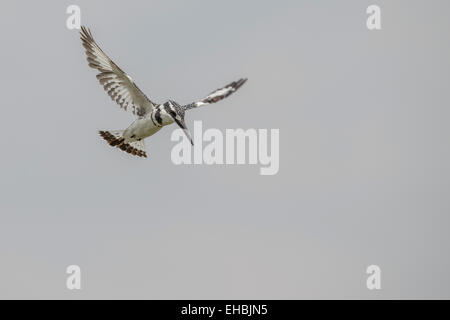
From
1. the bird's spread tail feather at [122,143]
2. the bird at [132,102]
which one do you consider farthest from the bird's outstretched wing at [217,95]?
the bird's spread tail feather at [122,143]

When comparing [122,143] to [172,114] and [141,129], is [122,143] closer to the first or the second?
[141,129]

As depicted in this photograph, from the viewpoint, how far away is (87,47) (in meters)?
19.8

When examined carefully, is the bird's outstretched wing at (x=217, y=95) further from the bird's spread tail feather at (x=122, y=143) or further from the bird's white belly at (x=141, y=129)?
the bird's spread tail feather at (x=122, y=143)

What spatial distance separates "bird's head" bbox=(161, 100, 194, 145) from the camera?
19234mm

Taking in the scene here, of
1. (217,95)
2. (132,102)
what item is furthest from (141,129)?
(217,95)

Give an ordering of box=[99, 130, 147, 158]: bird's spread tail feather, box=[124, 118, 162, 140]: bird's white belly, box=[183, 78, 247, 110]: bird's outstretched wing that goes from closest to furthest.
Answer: box=[124, 118, 162, 140]: bird's white belly, box=[183, 78, 247, 110]: bird's outstretched wing, box=[99, 130, 147, 158]: bird's spread tail feather

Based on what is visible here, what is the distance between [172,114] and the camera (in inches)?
758

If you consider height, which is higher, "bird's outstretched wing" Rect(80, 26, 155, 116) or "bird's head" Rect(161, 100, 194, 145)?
"bird's outstretched wing" Rect(80, 26, 155, 116)

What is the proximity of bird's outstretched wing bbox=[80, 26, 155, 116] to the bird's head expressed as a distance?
60 centimetres

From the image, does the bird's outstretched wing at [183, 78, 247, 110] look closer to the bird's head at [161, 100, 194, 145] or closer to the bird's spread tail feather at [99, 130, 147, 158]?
the bird's head at [161, 100, 194, 145]

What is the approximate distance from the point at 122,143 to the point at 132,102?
730 millimetres

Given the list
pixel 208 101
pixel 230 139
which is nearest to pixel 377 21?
pixel 230 139

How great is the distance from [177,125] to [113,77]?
1.44m

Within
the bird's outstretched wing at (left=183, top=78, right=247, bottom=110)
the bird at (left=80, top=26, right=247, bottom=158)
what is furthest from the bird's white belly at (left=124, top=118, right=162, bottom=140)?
the bird's outstretched wing at (left=183, top=78, right=247, bottom=110)
